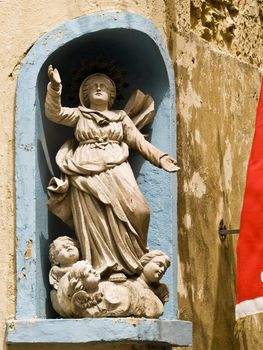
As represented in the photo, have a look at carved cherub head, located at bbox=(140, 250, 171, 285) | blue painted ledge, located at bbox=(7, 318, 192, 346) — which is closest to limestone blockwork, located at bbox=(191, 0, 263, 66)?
carved cherub head, located at bbox=(140, 250, 171, 285)

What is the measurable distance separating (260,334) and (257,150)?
1482mm

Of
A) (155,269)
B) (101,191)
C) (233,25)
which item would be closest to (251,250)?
(155,269)

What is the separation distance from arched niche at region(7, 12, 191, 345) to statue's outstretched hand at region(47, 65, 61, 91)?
153mm

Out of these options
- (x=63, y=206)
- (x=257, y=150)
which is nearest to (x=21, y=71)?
(x=63, y=206)

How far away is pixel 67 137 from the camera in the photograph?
741cm

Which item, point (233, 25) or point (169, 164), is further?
point (233, 25)

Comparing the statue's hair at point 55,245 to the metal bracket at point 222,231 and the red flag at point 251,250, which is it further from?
the metal bracket at point 222,231

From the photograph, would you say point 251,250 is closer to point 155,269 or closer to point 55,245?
point 155,269

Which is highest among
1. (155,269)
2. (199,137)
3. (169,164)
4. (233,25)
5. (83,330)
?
(233,25)

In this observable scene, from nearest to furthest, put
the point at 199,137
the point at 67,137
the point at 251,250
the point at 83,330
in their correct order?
1. the point at 83,330
2. the point at 251,250
3. the point at 67,137
4. the point at 199,137

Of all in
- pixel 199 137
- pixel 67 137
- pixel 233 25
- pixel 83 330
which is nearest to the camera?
pixel 83 330

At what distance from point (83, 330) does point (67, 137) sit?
0.99 metres

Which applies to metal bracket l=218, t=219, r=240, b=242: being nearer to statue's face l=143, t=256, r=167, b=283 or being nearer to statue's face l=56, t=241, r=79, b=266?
statue's face l=143, t=256, r=167, b=283

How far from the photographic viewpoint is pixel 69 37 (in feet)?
23.7
